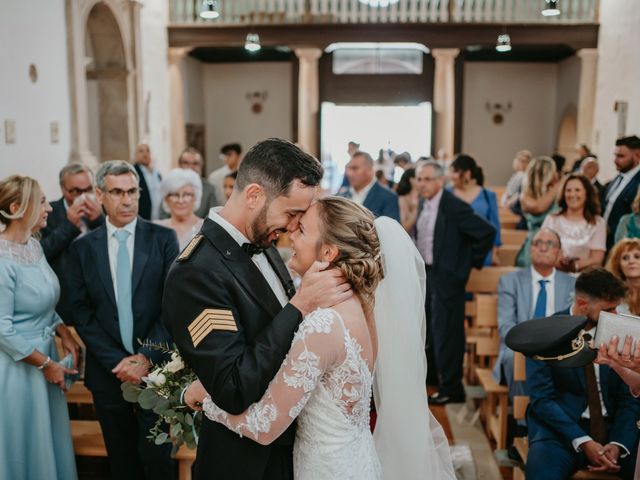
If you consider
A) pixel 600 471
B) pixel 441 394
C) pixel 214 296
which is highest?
pixel 214 296

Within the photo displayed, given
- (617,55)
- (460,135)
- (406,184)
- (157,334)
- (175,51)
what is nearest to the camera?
(157,334)

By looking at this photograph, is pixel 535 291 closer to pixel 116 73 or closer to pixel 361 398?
pixel 361 398

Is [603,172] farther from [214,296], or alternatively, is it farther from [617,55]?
[214,296]

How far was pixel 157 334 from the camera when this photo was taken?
3.39m

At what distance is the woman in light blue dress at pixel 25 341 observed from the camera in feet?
10.3

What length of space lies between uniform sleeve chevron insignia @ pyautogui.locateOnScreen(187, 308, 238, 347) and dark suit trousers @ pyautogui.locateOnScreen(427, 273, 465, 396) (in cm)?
373

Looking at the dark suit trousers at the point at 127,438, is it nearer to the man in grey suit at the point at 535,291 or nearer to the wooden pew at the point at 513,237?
the man in grey suit at the point at 535,291

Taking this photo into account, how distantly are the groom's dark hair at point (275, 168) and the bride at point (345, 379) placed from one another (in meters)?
0.11

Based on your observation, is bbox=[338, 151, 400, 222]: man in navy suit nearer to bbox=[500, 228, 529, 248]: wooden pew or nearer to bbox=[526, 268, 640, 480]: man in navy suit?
bbox=[526, 268, 640, 480]: man in navy suit

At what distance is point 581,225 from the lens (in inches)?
205

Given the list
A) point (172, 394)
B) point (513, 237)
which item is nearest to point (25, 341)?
point (172, 394)

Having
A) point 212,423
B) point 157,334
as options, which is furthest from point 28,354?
point 212,423

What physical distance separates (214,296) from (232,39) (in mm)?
12171

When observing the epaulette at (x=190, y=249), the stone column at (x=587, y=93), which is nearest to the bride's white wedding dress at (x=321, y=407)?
the epaulette at (x=190, y=249)
